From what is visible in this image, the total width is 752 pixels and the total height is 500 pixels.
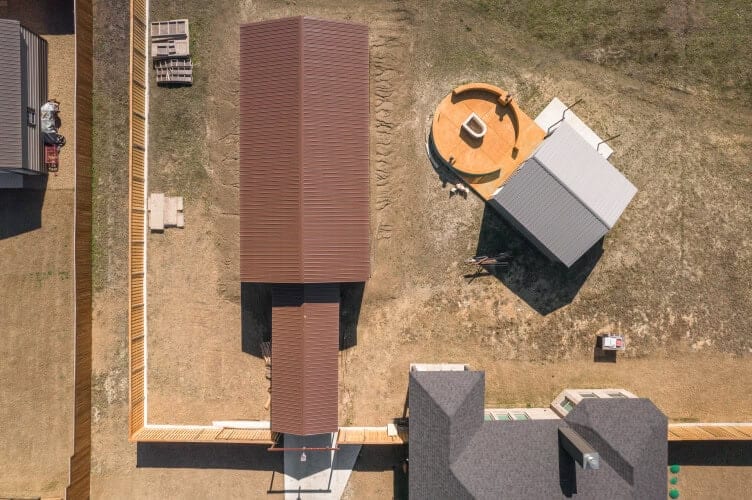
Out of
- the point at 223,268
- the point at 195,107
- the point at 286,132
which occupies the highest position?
the point at 195,107

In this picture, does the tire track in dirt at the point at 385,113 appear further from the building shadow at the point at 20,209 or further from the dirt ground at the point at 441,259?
the building shadow at the point at 20,209

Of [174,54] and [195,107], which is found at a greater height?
[174,54]

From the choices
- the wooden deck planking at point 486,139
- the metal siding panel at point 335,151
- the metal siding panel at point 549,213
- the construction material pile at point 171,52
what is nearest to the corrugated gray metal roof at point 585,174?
the metal siding panel at point 549,213

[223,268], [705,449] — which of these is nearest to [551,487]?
[705,449]

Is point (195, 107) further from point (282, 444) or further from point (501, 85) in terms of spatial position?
point (282, 444)

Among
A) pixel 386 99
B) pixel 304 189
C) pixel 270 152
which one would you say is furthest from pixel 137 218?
pixel 386 99

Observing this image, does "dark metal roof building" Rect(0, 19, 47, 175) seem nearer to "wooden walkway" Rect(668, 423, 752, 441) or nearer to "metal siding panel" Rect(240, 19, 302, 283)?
"metal siding panel" Rect(240, 19, 302, 283)

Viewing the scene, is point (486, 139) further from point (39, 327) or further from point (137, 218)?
point (39, 327)
